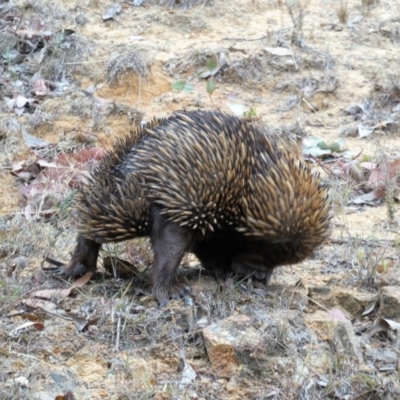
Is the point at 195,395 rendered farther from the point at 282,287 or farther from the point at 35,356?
the point at 282,287

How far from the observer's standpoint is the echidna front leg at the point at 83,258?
479 centimetres

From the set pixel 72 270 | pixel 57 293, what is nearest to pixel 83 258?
pixel 72 270

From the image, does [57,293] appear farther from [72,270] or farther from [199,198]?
[199,198]

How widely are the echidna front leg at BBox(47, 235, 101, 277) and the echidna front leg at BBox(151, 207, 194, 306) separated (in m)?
0.41

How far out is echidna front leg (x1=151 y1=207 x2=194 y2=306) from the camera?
4.52 meters

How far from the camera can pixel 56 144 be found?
24.0ft

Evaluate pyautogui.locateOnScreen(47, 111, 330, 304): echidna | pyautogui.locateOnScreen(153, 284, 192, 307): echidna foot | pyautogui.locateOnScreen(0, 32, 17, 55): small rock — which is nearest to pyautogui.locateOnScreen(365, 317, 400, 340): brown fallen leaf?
pyautogui.locateOnScreen(47, 111, 330, 304): echidna

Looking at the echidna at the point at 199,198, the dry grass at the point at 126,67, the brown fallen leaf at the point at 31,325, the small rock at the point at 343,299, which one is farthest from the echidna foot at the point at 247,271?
the dry grass at the point at 126,67

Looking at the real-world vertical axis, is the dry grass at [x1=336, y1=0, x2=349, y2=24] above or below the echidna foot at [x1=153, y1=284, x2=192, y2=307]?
below

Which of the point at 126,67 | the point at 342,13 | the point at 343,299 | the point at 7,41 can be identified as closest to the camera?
the point at 343,299

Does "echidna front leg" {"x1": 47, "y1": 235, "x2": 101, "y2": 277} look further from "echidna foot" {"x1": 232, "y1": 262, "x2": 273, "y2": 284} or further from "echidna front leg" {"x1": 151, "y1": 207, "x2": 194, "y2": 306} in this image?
"echidna foot" {"x1": 232, "y1": 262, "x2": 273, "y2": 284}

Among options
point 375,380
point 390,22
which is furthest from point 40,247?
point 390,22

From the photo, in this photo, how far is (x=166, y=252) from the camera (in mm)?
4527

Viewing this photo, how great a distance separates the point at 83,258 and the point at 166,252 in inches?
20.6
